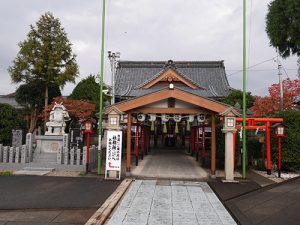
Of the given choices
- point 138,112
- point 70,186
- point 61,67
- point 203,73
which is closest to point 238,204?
point 70,186

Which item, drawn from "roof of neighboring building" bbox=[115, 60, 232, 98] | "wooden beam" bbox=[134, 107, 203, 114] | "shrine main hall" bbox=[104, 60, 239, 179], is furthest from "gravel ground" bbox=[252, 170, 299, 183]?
"roof of neighboring building" bbox=[115, 60, 232, 98]

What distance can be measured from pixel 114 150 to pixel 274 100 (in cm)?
2066

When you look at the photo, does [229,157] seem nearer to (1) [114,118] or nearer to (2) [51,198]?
(1) [114,118]

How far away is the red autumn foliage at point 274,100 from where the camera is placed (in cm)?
2750

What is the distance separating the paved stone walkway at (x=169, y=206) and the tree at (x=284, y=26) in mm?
16136

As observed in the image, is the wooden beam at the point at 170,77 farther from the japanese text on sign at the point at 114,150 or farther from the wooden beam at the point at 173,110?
the japanese text on sign at the point at 114,150

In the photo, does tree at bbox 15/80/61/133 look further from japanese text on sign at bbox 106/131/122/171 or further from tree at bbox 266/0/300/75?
tree at bbox 266/0/300/75

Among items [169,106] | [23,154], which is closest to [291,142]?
[169,106]

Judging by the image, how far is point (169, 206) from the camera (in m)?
8.04

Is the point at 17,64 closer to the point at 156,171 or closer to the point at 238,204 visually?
the point at 156,171

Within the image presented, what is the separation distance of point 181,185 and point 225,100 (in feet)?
50.2

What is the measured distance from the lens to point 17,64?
27.8m

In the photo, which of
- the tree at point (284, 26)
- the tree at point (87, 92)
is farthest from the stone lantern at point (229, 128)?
the tree at point (87, 92)

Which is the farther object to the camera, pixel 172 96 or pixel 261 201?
pixel 172 96
